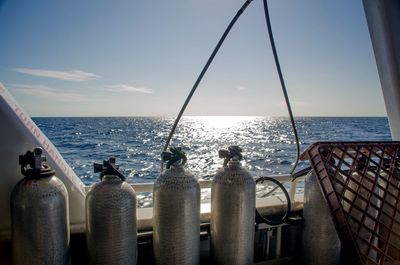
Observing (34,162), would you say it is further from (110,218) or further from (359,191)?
(359,191)

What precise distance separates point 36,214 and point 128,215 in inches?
11.6

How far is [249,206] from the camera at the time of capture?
1.17 meters

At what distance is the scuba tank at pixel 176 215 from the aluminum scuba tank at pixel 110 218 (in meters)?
0.10

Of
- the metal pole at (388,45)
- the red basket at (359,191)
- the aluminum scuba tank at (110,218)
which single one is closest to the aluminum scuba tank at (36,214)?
the aluminum scuba tank at (110,218)

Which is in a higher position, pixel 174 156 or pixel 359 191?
pixel 174 156

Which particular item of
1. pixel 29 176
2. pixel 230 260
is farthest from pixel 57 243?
pixel 230 260

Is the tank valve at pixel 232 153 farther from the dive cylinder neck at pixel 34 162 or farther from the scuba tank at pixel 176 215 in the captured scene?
the dive cylinder neck at pixel 34 162

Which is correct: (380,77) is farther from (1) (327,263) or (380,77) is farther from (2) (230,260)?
(2) (230,260)

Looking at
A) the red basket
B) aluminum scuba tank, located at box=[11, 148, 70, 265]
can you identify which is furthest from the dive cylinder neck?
the red basket

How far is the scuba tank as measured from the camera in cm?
107

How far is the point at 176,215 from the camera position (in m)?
1.07

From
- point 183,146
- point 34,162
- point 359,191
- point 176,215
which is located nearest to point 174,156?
point 176,215

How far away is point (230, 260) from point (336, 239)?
19.6 inches

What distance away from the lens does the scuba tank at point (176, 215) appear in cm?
107
